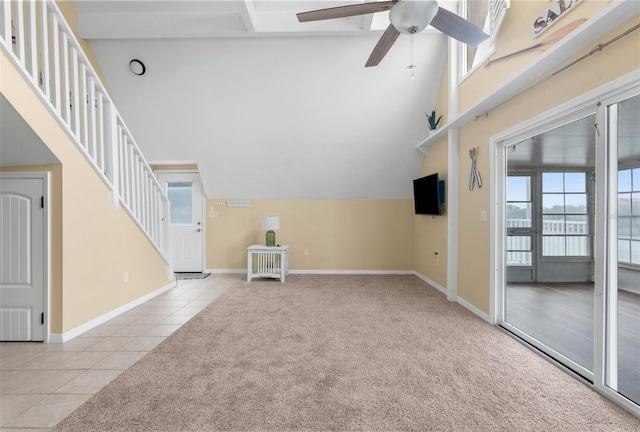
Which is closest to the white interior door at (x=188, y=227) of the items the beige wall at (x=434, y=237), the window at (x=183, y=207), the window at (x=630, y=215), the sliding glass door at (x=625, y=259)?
the window at (x=183, y=207)

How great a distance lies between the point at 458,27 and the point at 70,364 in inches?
154

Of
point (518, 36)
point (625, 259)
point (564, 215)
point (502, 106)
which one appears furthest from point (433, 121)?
point (625, 259)

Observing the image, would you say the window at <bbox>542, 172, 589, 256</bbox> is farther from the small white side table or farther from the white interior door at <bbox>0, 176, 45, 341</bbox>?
the white interior door at <bbox>0, 176, 45, 341</bbox>

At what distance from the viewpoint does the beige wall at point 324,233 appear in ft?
18.7

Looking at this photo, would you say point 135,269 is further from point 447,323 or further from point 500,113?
point 500,113

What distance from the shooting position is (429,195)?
174 inches

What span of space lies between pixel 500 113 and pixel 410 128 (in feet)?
6.12

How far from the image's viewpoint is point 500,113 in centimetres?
294

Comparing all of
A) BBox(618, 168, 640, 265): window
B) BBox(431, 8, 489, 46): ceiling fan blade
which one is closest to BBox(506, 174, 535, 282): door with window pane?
BBox(618, 168, 640, 265): window

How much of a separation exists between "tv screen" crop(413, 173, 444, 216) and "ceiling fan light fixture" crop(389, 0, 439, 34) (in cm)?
253

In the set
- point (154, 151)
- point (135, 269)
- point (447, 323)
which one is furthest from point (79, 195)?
point (447, 323)

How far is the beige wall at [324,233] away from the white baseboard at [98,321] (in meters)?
1.74

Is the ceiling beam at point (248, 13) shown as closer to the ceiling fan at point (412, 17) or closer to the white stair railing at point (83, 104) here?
the ceiling fan at point (412, 17)

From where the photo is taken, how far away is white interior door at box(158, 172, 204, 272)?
227 inches
